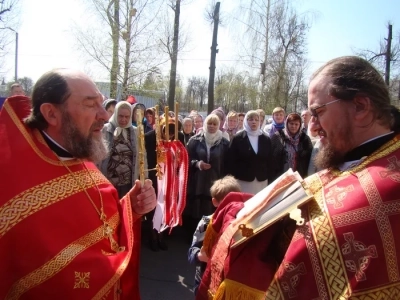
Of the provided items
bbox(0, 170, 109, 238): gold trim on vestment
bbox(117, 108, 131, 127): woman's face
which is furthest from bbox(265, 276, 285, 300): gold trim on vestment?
bbox(117, 108, 131, 127): woman's face

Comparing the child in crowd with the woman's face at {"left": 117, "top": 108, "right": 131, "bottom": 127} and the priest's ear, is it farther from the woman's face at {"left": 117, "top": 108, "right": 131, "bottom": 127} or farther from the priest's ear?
the woman's face at {"left": 117, "top": 108, "right": 131, "bottom": 127}

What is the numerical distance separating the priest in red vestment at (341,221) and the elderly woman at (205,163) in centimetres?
378

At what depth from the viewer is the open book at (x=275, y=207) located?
138 cm

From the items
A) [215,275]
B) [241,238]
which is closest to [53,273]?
[215,275]

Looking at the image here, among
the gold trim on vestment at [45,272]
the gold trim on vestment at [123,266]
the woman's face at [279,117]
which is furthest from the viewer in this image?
the woman's face at [279,117]

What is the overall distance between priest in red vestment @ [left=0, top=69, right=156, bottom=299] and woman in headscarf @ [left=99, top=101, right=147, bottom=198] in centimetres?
229

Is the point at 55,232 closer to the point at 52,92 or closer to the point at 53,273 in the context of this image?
the point at 53,273

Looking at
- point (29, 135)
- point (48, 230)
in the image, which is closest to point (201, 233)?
point (48, 230)

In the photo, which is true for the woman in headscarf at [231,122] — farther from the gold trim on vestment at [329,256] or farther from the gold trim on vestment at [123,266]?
the gold trim on vestment at [329,256]

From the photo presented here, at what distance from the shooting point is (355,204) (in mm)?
1290

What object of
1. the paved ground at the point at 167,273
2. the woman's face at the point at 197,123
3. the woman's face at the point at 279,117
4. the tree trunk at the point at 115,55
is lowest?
the paved ground at the point at 167,273

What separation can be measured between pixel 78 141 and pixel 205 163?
352 centimetres

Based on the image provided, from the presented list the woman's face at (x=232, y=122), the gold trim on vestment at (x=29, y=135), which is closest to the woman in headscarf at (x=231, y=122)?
the woman's face at (x=232, y=122)

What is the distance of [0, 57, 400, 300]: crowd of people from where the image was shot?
49.6 inches
